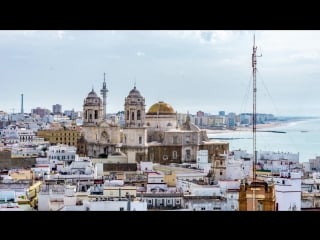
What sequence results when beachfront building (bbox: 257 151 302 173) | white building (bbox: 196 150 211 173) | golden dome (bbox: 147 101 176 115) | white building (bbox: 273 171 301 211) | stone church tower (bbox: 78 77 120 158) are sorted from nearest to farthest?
white building (bbox: 273 171 301 211) → beachfront building (bbox: 257 151 302 173) → white building (bbox: 196 150 211 173) → stone church tower (bbox: 78 77 120 158) → golden dome (bbox: 147 101 176 115)

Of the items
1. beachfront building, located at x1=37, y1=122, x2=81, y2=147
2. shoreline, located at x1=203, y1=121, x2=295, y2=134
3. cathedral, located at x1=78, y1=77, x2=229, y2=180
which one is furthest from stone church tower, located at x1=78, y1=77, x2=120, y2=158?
shoreline, located at x1=203, y1=121, x2=295, y2=134

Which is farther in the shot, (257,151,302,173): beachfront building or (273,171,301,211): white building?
(257,151,302,173): beachfront building

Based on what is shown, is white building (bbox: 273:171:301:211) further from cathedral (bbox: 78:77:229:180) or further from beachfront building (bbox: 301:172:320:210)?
cathedral (bbox: 78:77:229:180)

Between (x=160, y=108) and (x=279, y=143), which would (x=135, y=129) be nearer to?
(x=160, y=108)

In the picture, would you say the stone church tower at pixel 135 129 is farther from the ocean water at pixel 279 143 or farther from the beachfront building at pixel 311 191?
the beachfront building at pixel 311 191

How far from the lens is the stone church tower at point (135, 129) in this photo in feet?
39.2

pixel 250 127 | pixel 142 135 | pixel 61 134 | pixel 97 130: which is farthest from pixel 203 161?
pixel 61 134

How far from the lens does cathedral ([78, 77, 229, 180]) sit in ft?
39.4

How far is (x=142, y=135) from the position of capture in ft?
39.5

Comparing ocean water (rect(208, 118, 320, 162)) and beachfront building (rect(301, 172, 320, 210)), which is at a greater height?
ocean water (rect(208, 118, 320, 162))

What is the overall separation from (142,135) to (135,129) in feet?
0.59

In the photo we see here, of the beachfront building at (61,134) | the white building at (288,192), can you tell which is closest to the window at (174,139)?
the beachfront building at (61,134)
